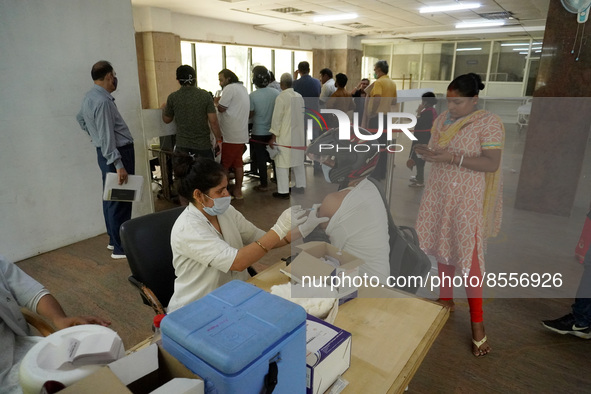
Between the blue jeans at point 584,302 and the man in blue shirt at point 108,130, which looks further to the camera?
the man in blue shirt at point 108,130

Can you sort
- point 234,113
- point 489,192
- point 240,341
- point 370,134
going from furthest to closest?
point 234,113, point 489,192, point 370,134, point 240,341

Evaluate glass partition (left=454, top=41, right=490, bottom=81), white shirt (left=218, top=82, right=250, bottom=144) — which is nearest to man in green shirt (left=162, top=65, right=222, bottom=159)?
white shirt (left=218, top=82, right=250, bottom=144)

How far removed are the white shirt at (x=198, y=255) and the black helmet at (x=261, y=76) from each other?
3.06 metres

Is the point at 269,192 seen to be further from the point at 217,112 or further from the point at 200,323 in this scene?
the point at 200,323

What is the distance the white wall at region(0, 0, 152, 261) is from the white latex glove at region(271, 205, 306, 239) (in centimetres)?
251

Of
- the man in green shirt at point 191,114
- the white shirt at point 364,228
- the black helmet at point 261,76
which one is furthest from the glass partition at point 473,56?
the white shirt at point 364,228

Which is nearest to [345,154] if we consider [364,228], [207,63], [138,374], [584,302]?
[364,228]

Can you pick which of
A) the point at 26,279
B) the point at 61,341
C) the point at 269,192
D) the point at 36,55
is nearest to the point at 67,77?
the point at 36,55

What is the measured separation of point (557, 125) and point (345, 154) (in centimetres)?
126

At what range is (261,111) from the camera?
180 inches

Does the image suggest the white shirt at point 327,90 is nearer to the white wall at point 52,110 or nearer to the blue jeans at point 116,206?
the white wall at point 52,110

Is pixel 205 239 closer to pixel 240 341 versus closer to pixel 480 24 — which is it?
pixel 240 341

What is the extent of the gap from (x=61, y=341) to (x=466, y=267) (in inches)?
63.0

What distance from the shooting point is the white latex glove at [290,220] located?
1.56m
